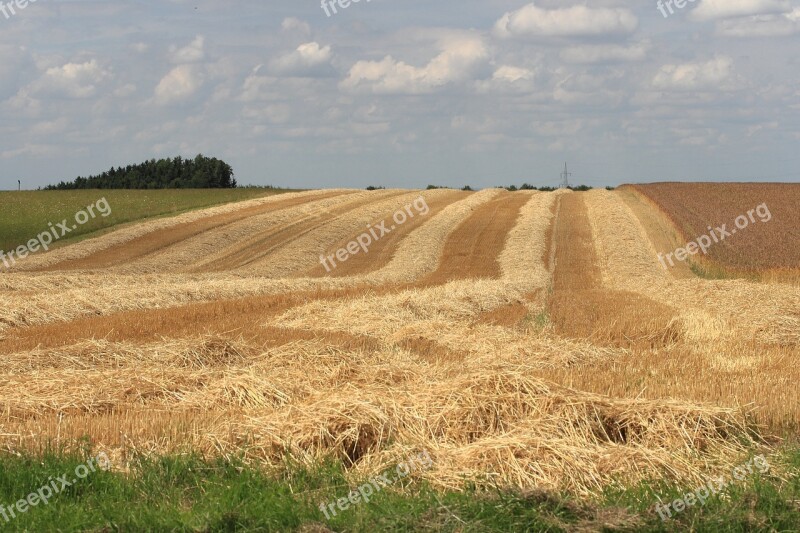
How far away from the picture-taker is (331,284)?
26.8 metres

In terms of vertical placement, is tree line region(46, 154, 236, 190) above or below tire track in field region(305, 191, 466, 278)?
above

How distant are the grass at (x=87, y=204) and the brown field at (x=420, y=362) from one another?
8.07 metres

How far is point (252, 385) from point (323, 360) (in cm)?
220

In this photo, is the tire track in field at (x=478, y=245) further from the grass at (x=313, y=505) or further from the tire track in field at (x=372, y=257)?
the grass at (x=313, y=505)

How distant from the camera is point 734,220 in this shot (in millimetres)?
43031

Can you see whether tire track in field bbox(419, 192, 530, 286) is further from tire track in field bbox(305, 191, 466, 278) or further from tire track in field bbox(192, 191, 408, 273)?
tire track in field bbox(192, 191, 408, 273)

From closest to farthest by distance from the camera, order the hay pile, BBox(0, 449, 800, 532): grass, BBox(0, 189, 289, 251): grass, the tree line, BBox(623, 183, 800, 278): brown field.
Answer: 1. BBox(0, 449, 800, 532): grass
2. the hay pile
3. BBox(623, 183, 800, 278): brown field
4. BBox(0, 189, 289, 251): grass
5. the tree line

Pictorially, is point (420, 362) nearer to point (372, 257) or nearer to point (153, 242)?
point (372, 257)

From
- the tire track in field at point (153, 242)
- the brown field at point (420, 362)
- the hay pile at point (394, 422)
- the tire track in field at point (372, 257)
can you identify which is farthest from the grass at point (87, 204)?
the hay pile at point (394, 422)

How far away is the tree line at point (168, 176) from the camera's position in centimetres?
9000

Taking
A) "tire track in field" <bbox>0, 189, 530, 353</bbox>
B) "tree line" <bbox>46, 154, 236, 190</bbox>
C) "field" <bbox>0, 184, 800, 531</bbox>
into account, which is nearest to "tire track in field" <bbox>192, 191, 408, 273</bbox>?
"field" <bbox>0, 184, 800, 531</bbox>

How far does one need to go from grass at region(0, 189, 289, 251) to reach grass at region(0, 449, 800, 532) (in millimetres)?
32431

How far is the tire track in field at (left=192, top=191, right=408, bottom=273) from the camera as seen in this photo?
3297 cm

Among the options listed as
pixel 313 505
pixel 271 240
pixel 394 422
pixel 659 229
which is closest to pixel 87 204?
pixel 271 240
